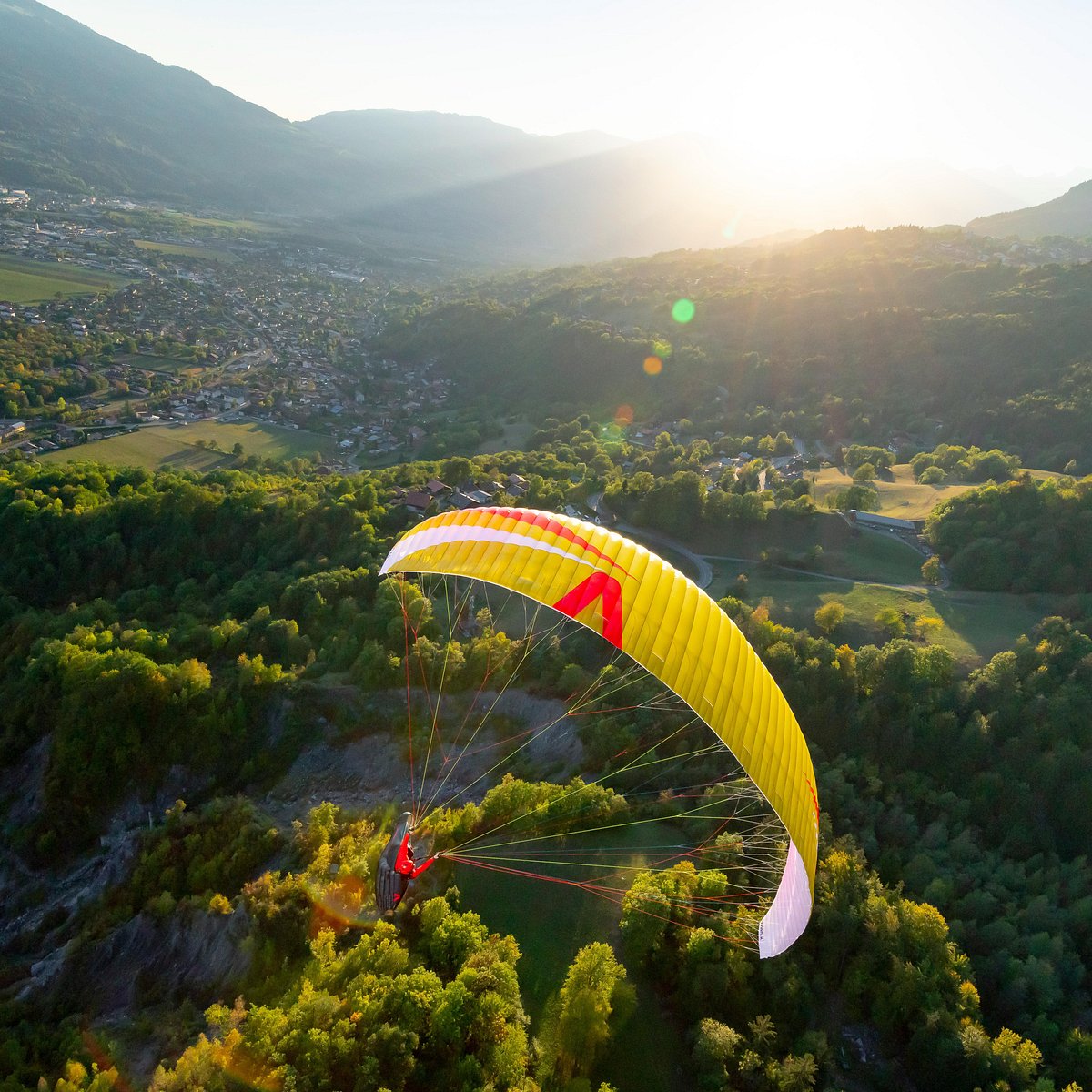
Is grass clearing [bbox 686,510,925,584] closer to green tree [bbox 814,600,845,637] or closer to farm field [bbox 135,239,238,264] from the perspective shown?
green tree [bbox 814,600,845,637]

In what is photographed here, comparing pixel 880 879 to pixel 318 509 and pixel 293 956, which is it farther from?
pixel 318 509

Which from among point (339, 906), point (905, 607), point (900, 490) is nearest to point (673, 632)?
point (339, 906)

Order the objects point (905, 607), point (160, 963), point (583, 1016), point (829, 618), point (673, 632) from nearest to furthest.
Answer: point (673, 632) < point (583, 1016) < point (160, 963) < point (829, 618) < point (905, 607)

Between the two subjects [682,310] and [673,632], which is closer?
[673,632]

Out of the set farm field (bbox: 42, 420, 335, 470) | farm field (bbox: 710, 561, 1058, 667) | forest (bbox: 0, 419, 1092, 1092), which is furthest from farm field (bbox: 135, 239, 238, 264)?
farm field (bbox: 710, 561, 1058, 667)

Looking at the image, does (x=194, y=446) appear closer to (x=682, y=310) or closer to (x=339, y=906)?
(x=339, y=906)

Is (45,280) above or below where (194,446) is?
above

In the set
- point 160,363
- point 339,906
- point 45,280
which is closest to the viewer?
point 339,906
